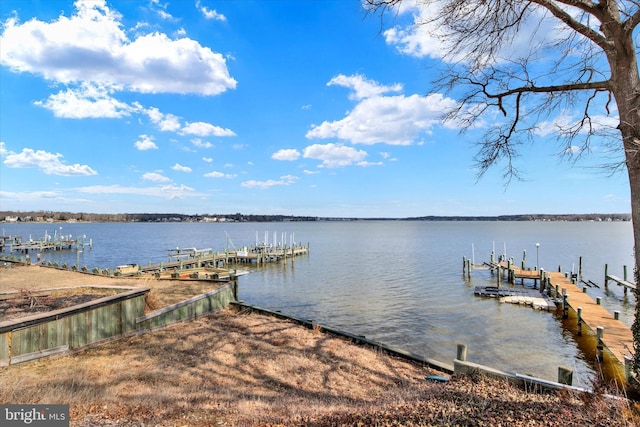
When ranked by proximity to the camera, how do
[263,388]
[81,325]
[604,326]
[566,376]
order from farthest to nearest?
[604,326]
[81,325]
[263,388]
[566,376]

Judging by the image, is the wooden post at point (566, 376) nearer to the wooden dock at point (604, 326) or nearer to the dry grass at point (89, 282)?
the wooden dock at point (604, 326)

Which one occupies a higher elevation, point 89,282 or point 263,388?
point 89,282

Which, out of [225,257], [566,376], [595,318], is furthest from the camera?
[225,257]

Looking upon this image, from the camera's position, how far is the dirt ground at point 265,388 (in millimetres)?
5168

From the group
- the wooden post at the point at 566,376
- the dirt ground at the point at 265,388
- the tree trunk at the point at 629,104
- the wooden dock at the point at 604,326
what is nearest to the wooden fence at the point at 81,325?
the dirt ground at the point at 265,388

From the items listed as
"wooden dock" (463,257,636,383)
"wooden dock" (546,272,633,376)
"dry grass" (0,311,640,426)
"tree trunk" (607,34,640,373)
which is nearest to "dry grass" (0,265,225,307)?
"dry grass" (0,311,640,426)

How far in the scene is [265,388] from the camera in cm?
792

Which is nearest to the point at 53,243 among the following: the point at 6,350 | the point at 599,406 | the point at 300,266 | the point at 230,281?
the point at 300,266

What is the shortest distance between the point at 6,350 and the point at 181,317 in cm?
508

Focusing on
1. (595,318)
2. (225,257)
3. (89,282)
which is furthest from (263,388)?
(225,257)

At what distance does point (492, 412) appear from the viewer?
208 inches

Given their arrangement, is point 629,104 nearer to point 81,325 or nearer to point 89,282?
point 81,325

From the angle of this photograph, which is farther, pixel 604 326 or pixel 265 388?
pixel 604 326

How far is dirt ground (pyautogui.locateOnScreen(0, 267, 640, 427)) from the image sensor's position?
5168 mm
